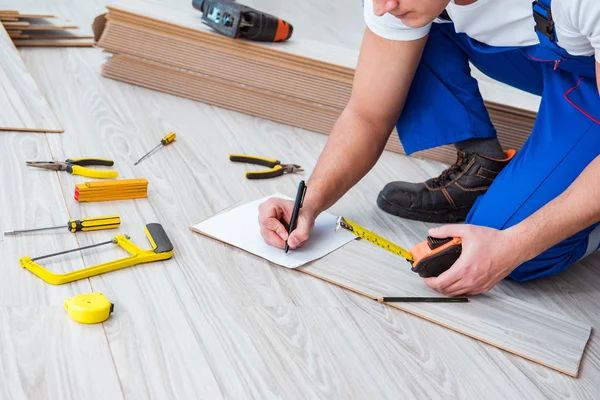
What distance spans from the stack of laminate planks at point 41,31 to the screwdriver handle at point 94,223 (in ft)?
6.12

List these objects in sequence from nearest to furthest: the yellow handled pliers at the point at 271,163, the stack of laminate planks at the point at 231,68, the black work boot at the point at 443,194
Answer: the black work boot at the point at 443,194
the yellow handled pliers at the point at 271,163
the stack of laminate planks at the point at 231,68

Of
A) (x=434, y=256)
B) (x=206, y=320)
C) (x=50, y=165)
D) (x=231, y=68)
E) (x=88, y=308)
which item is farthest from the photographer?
(x=231, y=68)

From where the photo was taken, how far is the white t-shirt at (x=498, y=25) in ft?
6.02

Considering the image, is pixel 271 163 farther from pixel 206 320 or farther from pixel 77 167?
pixel 206 320

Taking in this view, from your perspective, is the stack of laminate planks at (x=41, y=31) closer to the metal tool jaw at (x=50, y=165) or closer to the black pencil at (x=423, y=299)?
the metal tool jaw at (x=50, y=165)

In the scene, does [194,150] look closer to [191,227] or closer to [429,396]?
[191,227]

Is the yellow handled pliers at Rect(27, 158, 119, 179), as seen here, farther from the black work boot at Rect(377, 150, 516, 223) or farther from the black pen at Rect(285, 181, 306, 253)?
the black work boot at Rect(377, 150, 516, 223)

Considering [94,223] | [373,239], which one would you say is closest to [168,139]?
[94,223]

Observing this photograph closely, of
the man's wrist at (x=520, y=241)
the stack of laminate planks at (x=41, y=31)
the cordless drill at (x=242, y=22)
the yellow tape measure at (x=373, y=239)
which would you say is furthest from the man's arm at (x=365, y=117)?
the stack of laminate planks at (x=41, y=31)

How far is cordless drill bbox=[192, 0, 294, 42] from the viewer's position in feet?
9.86

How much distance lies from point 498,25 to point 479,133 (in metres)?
0.42

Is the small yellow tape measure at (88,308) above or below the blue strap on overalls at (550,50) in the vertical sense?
below

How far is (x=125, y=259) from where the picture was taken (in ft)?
6.23

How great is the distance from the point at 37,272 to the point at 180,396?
21.5 inches
